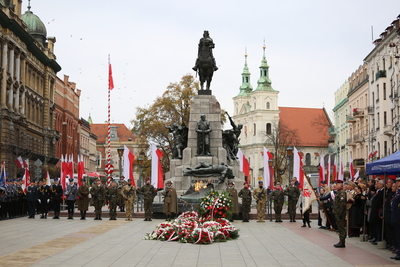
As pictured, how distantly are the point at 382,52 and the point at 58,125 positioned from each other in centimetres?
3954

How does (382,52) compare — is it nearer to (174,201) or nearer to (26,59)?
(26,59)

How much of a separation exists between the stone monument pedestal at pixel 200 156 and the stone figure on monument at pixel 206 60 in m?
1.06

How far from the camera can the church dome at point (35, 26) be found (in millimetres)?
68625

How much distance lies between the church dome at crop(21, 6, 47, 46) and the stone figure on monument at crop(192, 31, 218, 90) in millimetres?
42454

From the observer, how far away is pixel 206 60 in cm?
3002

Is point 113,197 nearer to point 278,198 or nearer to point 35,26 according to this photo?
point 278,198

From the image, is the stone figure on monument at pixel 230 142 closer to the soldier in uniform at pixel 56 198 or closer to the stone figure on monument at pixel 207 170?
the stone figure on monument at pixel 207 170

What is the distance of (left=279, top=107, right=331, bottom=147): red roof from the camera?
129 metres

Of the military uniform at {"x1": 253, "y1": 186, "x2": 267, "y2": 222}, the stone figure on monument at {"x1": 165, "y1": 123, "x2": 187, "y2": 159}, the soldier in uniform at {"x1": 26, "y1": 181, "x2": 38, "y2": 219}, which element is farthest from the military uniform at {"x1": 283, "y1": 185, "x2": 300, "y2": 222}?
the soldier in uniform at {"x1": 26, "y1": 181, "x2": 38, "y2": 219}

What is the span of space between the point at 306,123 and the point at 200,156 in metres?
106

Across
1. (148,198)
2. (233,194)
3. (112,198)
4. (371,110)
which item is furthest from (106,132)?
(233,194)


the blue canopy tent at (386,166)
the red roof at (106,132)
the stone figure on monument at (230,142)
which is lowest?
the blue canopy tent at (386,166)

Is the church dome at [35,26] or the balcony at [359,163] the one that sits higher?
the church dome at [35,26]

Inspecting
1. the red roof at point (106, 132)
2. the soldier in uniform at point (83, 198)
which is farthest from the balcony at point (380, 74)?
the red roof at point (106, 132)
